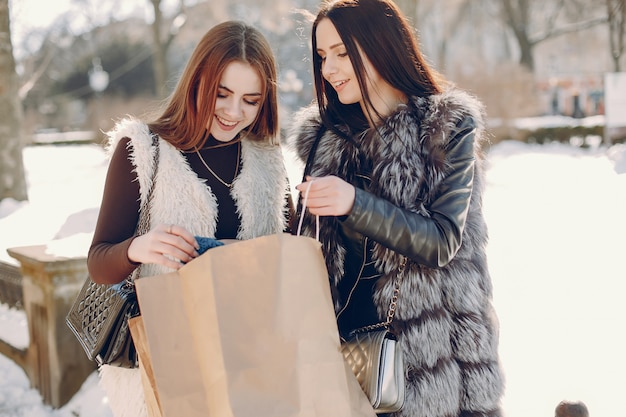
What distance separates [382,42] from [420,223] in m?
0.61

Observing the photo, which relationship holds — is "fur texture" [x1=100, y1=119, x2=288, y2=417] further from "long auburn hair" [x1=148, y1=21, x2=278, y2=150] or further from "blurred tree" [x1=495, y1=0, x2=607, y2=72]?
"blurred tree" [x1=495, y1=0, x2=607, y2=72]

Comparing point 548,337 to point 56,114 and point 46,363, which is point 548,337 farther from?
point 56,114

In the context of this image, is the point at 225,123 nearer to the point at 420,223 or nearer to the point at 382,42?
the point at 382,42

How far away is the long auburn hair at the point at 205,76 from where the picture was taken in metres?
1.97

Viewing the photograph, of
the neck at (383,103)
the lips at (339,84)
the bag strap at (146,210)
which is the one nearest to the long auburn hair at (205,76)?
the bag strap at (146,210)

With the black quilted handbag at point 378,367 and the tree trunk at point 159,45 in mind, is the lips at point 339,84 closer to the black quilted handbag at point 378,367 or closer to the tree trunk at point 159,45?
the black quilted handbag at point 378,367

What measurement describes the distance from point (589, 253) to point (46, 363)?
5.14 m

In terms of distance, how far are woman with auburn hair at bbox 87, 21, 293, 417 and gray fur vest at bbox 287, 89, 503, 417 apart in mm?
338

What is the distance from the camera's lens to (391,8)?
1.93m

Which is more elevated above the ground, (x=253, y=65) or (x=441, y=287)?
(x=253, y=65)

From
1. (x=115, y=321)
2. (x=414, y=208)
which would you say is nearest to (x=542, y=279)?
(x=414, y=208)

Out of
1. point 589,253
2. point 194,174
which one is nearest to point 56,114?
point 589,253

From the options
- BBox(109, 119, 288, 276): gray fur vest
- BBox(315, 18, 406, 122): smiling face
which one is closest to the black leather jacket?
BBox(315, 18, 406, 122): smiling face

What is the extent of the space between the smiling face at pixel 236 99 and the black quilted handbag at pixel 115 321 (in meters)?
0.22
